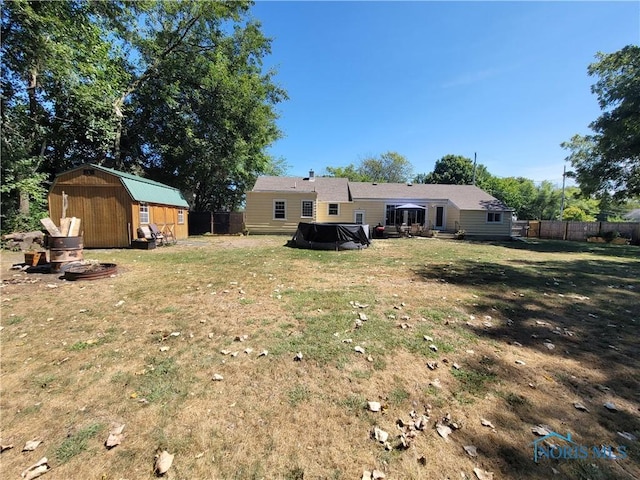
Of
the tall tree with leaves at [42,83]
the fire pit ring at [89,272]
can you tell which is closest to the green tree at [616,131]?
the fire pit ring at [89,272]

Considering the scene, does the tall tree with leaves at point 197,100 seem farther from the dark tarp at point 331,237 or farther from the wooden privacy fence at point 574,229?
the wooden privacy fence at point 574,229

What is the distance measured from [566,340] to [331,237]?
862 cm

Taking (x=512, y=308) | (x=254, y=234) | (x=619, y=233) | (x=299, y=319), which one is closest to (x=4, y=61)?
(x=254, y=234)

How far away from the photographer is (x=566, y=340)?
12.4 feet

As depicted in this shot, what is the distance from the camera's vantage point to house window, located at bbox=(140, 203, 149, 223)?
1241 centimetres

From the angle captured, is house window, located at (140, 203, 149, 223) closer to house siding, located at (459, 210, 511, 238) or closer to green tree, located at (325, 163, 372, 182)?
house siding, located at (459, 210, 511, 238)

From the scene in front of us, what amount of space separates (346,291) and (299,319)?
1.68 metres

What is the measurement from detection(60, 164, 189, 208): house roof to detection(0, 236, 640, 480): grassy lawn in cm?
690

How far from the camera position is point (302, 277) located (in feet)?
22.5

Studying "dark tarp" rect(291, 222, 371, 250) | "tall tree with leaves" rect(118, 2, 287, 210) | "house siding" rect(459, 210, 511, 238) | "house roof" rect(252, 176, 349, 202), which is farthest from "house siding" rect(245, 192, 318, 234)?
"house siding" rect(459, 210, 511, 238)

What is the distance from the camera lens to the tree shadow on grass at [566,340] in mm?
2219

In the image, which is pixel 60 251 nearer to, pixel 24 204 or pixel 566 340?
pixel 24 204

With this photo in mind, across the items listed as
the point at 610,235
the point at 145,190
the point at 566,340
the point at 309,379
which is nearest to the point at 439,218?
the point at 610,235

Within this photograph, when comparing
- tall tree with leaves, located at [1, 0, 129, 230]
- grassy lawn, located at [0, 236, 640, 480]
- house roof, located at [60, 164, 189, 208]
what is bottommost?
grassy lawn, located at [0, 236, 640, 480]
